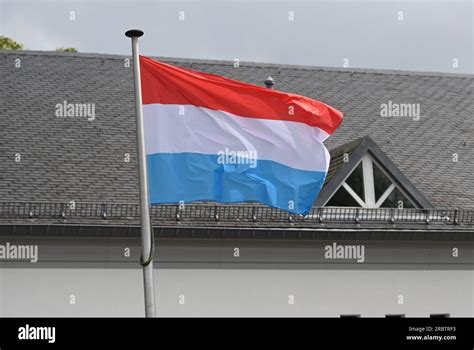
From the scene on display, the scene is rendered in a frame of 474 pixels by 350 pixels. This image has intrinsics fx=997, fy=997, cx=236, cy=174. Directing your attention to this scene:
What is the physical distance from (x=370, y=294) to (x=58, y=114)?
776 cm

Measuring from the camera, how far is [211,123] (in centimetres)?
1264

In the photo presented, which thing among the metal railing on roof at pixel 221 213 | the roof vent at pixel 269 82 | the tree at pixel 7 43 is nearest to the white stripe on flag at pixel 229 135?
the metal railing on roof at pixel 221 213

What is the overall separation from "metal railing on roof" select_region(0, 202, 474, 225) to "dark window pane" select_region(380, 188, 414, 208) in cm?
29

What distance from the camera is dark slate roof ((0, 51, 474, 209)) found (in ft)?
64.9

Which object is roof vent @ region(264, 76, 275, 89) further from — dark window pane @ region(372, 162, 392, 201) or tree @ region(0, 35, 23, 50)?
tree @ region(0, 35, 23, 50)

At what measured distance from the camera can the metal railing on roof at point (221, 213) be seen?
18.4 m

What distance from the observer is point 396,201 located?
20375 millimetres

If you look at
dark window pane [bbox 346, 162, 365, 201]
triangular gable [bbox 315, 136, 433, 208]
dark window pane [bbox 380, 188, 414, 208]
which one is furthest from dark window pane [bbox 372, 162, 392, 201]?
dark window pane [bbox 346, 162, 365, 201]

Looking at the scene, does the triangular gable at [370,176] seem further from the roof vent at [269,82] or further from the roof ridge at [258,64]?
the roof ridge at [258,64]

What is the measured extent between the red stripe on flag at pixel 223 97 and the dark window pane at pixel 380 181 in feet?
24.0

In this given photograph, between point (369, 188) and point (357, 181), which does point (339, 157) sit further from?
point (369, 188)
